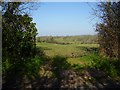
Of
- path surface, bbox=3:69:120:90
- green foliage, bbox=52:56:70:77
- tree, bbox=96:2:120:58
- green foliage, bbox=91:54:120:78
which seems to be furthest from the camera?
tree, bbox=96:2:120:58

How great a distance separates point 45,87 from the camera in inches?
346

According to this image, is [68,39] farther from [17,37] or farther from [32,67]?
[32,67]

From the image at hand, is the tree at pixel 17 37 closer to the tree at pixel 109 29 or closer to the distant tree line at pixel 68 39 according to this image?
the tree at pixel 109 29

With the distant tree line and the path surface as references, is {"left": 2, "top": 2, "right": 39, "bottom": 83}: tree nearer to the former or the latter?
the path surface

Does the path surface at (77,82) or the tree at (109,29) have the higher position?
the tree at (109,29)

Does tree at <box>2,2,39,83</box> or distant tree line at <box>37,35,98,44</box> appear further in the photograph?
distant tree line at <box>37,35,98,44</box>

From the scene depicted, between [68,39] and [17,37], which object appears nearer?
[17,37]

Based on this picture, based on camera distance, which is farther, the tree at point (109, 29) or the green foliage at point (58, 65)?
the tree at point (109, 29)

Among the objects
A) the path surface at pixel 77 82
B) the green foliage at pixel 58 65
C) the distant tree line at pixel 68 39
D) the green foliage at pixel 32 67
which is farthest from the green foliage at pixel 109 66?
the distant tree line at pixel 68 39

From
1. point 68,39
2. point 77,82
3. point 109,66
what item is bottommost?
point 77,82

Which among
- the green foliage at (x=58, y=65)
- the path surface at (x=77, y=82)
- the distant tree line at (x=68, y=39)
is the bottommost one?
the path surface at (x=77, y=82)

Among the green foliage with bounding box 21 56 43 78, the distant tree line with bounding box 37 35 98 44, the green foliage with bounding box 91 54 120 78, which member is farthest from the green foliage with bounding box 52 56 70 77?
the distant tree line with bounding box 37 35 98 44

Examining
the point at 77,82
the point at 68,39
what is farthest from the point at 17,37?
the point at 68,39

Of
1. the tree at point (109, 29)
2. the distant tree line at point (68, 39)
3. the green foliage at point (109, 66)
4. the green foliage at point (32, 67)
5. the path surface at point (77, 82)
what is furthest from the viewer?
the distant tree line at point (68, 39)
